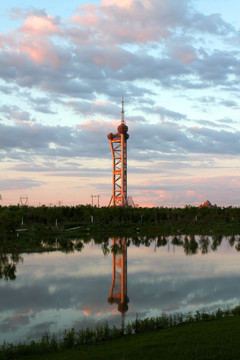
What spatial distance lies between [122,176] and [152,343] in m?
113

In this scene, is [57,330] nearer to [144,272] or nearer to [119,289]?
[119,289]

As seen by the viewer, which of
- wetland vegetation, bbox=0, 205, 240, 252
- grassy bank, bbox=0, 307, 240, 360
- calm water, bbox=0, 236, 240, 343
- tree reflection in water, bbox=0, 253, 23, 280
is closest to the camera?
grassy bank, bbox=0, 307, 240, 360

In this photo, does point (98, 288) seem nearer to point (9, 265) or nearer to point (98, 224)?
point (9, 265)

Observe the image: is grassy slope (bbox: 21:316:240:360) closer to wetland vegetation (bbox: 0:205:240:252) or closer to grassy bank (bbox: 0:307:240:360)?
grassy bank (bbox: 0:307:240:360)

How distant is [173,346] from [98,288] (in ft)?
44.5

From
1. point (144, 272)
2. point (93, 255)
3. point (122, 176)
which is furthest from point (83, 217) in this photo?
point (144, 272)

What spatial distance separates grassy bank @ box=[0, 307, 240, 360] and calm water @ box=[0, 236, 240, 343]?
277cm

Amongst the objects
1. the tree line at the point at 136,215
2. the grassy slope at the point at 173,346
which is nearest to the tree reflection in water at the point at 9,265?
the grassy slope at the point at 173,346

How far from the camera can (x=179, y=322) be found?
15.4 metres

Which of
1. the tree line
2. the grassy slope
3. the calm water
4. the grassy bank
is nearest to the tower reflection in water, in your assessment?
the calm water

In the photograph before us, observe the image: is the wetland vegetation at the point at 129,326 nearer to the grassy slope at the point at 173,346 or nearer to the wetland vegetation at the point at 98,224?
the grassy slope at the point at 173,346

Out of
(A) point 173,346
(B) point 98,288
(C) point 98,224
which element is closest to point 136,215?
(C) point 98,224

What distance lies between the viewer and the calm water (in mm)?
17688

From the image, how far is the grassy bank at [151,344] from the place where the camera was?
10633 mm
